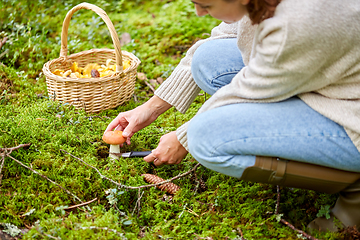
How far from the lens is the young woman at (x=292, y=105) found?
1.27 meters

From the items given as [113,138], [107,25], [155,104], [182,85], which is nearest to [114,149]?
[113,138]

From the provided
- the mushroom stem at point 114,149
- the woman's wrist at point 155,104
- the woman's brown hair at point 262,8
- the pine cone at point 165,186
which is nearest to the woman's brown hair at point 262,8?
the woman's brown hair at point 262,8

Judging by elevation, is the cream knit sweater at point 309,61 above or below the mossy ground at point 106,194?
above

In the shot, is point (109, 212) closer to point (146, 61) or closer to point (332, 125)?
point (332, 125)

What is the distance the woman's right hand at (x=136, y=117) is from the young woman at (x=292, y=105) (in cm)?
62

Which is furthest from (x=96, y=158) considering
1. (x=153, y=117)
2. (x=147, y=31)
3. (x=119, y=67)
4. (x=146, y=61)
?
(x=147, y=31)

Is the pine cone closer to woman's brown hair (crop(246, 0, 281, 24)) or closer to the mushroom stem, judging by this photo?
the mushroom stem

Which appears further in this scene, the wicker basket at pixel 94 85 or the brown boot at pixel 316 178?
the wicker basket at pixel 94 85

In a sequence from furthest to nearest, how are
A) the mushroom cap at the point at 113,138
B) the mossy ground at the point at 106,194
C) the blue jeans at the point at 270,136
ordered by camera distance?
the mushroom cap at the point at 113,138 → the mossy ground at the point at 106,194 → the blue jeans at the point at 270,136

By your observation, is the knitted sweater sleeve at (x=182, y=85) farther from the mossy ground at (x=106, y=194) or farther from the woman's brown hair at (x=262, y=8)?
the woman's brown hair at (x=262, y=8)

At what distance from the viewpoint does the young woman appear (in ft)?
4.16

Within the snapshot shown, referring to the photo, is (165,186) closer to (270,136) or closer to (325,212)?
(270,136)

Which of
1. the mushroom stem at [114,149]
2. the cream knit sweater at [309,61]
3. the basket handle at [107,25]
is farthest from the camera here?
the basket handle at [107,25]

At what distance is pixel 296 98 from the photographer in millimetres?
1553
